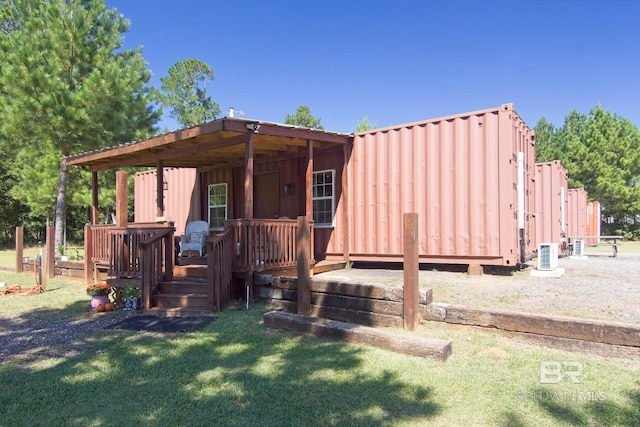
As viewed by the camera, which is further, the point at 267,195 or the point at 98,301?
the point at 267,195

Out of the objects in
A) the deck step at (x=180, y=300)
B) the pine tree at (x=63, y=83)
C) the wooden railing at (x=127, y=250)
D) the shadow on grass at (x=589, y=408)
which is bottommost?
the shadow on grass at (x=589, y=408)

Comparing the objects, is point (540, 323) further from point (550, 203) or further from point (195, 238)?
point (550, 203)

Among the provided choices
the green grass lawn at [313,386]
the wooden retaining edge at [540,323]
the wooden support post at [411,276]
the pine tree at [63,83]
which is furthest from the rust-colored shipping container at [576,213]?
the pine tree at [63,83]

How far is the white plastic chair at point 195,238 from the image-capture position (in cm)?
896

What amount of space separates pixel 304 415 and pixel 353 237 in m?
5.87

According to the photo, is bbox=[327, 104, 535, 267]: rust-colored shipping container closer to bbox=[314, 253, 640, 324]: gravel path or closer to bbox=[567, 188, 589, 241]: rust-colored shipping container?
bbox=[314, 253, 640, 324]: gravel path

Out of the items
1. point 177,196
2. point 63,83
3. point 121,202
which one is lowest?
point 121,202

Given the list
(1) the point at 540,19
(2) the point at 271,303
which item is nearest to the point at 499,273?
(2) the point at 271,303

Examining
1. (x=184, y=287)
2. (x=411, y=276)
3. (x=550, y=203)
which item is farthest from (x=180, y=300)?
(x=550, y=203)

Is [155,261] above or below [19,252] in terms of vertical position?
above

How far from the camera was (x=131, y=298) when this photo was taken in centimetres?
621

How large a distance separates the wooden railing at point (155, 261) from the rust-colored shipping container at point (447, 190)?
3298 millimetres

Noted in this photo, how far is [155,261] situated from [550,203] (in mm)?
9802

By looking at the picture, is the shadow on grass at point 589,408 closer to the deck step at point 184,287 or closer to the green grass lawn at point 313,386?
the green grass lawn at point 313,386
